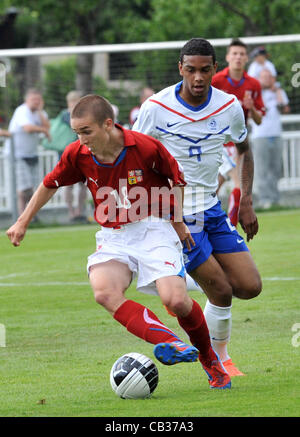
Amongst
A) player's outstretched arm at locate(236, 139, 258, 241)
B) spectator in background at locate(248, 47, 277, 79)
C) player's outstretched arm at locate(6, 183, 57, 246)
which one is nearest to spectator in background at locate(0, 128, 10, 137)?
spectator in background at locate(248, 47, 277, 79)

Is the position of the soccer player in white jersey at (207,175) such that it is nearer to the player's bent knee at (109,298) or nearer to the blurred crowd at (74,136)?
the player's bent knee at (109,298)

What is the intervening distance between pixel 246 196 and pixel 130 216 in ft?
4.75

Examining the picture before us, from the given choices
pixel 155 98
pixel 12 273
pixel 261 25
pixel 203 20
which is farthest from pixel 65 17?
pixel 155 98

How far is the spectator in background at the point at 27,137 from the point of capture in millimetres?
16547

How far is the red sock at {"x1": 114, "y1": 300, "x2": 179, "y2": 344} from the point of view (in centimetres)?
551

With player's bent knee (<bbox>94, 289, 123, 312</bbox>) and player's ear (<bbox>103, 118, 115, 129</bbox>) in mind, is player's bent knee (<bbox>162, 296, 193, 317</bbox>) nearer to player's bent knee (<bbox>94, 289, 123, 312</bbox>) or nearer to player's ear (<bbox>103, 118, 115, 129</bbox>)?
player's bent knee (<bbox>94, 289, 123, 312</bbox>)

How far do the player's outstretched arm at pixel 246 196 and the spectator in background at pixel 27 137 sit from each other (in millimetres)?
9502

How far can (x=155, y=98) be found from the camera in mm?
6688

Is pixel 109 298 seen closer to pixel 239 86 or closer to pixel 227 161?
pixel 227 161

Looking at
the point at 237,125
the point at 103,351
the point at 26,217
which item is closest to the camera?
the point at 26,217

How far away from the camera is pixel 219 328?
21.8ft

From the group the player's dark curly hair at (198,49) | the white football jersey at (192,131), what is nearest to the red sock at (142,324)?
the white football jersey at (192,131)

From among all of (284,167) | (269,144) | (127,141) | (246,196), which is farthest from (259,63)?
(127,141)

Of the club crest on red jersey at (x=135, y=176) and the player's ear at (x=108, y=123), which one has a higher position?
the player's ear at (x=108, y=123)
